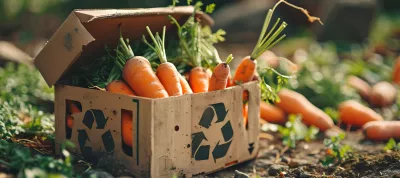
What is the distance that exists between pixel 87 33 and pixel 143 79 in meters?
0.42

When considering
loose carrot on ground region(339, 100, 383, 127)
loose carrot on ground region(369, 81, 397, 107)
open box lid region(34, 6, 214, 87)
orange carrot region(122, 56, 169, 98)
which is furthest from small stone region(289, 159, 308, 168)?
loose carrot on ground region(369, 81, 397, 107)

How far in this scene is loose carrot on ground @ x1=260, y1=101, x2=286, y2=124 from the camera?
454 centimetres

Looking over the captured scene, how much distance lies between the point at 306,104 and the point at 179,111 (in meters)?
2.04

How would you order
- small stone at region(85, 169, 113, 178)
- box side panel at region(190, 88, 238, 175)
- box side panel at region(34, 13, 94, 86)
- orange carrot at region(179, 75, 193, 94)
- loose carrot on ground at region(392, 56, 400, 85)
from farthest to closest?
loose carrot on ground at region(392, 56, 400, 85)
orange carrot at region(179, 75, 193, 94)
box side panel at region(190, 88, 238, 175)
box side panel at region(34, 13, 94, 86)
small stone at region(85, 169, 113, 178)

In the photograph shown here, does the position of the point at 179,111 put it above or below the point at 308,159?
above

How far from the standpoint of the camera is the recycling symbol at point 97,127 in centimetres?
294

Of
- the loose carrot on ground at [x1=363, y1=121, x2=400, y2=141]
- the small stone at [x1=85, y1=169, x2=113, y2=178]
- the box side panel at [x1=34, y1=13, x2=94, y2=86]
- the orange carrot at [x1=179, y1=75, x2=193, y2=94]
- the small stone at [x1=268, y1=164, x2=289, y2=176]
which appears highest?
the box side panel at [x1=34, y1=13, x2=94, y2=86]

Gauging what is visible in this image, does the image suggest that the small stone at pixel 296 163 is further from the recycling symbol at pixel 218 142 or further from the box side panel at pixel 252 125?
the recycling symbol at pixel 218 142

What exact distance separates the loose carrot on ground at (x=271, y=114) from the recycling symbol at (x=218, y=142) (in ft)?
4.51

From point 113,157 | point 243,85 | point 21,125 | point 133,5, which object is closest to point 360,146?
point 243,85

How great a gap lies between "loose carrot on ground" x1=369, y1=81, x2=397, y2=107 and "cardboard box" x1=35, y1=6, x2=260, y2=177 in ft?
7.40

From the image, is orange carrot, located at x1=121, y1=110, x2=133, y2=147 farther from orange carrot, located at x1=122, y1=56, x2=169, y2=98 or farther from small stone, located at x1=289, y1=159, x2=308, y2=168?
small stone, located at x1=289, y1=159, x2=308, y2=168

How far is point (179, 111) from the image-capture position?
9.29 ft

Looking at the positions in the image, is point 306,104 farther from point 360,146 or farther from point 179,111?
point 179,111
